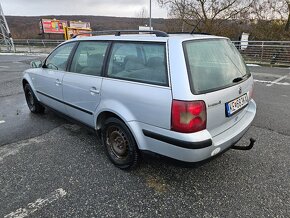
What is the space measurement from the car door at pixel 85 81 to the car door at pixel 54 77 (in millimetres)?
205

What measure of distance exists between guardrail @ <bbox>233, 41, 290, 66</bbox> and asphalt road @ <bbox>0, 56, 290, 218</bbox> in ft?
33.5

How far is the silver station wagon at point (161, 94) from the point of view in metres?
2.20

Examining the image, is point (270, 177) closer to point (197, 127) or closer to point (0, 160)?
point (197, 127)

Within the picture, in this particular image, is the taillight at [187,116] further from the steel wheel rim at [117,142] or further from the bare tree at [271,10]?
the bare tree at [271,10]

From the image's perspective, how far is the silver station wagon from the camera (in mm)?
2203

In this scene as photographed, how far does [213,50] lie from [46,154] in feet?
8.62

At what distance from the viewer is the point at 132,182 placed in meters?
2.72

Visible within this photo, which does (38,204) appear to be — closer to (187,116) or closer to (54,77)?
→ (187,116)

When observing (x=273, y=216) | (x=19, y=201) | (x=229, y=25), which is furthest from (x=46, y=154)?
(x=229, y=25)

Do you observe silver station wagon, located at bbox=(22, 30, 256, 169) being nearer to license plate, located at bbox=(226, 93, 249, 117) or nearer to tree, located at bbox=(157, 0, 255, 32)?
license plate, located at bbox=(226, 93, 249, 117)

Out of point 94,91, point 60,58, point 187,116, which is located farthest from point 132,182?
point 60,58

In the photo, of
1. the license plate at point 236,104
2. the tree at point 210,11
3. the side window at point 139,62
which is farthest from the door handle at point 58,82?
the tree at point 210,11

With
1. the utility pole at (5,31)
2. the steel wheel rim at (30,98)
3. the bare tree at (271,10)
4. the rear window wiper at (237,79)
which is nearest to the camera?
the rear window wiper at (237,79)

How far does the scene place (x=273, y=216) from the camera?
221 centimetres
